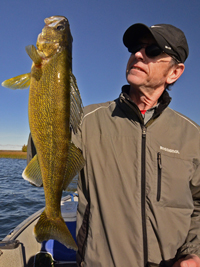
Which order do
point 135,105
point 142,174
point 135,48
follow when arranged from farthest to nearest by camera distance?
1. point 135,48
2. point 135,105
3. point 142,174

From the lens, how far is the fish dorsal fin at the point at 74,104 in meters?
1.90

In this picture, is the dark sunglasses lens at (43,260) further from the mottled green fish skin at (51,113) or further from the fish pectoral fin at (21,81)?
the fish pectoral fin at (21,81)

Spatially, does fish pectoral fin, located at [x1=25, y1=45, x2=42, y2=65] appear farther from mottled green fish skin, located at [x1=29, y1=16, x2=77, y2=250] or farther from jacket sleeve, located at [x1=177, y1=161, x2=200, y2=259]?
jacket sleeve, located at [x1=177, y1=161, x2=200, y2=259]

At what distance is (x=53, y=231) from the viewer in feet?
6.25

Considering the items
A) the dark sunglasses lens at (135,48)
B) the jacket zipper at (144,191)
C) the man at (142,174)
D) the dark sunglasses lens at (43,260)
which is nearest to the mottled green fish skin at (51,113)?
the man at (142,174)

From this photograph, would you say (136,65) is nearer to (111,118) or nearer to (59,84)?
(111,118)

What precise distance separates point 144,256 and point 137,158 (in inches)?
34.4

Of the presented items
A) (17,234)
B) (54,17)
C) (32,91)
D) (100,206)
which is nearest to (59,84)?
(32,91)

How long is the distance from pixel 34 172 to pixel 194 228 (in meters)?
1.72

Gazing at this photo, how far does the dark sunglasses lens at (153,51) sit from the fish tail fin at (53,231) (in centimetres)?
184

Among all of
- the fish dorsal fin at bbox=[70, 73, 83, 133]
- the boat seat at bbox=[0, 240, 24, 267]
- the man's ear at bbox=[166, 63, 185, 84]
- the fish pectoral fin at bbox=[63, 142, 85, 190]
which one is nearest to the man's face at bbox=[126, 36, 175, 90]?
the man's ear at bbox=[166, 63, 185, 84]

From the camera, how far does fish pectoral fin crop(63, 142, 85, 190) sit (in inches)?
76.2

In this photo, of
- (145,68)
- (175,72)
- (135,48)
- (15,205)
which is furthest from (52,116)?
(15,205)

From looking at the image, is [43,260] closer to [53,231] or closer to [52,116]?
[53,231]
